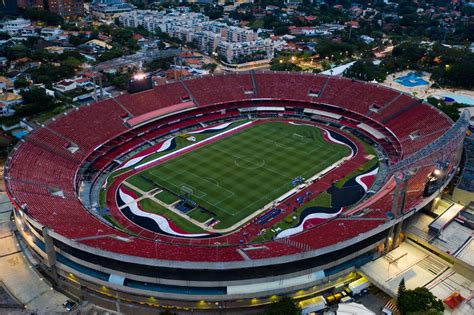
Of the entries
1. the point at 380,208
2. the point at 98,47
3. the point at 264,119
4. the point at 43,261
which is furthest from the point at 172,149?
the point at 98,47

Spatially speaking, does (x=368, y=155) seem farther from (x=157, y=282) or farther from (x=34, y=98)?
(x=34, y=98)

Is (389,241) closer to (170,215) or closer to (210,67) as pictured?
(170,215)

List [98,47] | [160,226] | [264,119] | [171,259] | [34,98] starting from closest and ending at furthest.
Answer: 1. [171,259]
2. [160,226]
3. [264,119]
4. [34,98]
5. [98,47]

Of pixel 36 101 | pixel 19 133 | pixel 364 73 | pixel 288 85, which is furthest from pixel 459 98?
pixel 36 101

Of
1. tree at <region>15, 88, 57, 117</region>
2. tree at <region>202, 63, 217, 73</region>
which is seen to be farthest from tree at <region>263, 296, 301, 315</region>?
tree at <region>202, 63, 217, 73</region>

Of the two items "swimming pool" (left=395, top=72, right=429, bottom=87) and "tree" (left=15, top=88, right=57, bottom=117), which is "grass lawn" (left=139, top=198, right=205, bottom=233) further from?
"swimming pool" (left=395, top=72, right=429, bottom=87)
